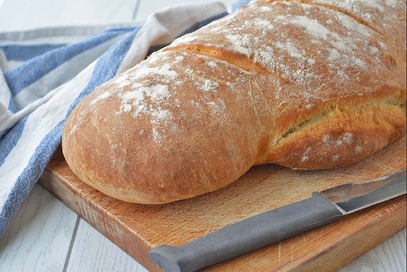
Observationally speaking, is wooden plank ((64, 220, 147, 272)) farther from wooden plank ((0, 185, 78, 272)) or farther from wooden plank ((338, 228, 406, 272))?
wooden plank ((338, 228, 406, 272))

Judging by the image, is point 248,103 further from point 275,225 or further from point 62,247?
point 62,247

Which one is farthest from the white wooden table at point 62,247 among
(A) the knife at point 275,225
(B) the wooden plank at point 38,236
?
(A) the knife at point 275,225

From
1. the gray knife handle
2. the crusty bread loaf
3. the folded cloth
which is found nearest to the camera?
the gray knife handle

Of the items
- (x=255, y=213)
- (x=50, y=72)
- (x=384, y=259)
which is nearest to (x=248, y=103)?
(x=255, y=213)

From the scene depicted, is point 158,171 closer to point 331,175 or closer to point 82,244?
point 82,244

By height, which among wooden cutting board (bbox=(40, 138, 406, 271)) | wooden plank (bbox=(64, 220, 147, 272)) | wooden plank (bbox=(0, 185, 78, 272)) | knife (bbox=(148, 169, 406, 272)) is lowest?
wooden plank (bbox=(64, 220, 147, 272))

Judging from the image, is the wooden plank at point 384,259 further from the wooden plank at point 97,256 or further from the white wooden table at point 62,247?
the wooden plank at point 97,256

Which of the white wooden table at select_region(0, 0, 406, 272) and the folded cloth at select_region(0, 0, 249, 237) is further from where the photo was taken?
the folded cloth at select_region(0, 0, 249, 237)

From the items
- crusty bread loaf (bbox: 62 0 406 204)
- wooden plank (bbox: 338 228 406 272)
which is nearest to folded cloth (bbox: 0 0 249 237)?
crusty bread loaf (bbox: 62 0 406 204)

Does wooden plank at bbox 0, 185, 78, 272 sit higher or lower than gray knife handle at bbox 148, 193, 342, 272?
lower
